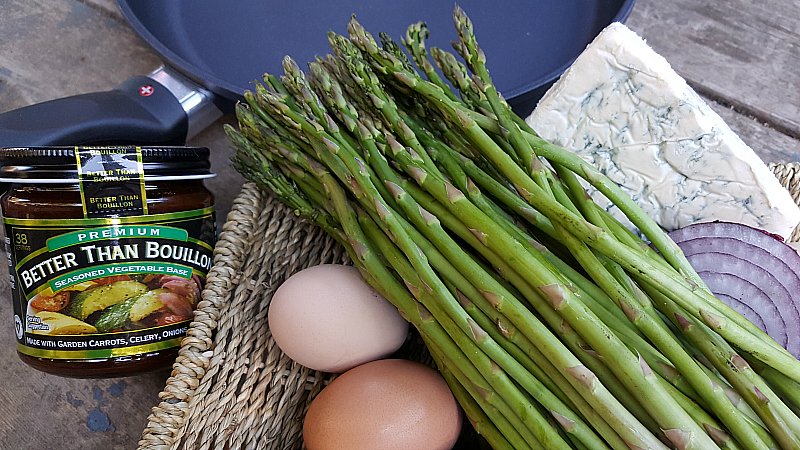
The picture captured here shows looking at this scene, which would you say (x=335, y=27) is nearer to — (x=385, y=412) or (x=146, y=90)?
(x=146, y=90)

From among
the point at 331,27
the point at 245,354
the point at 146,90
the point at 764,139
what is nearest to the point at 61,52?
the point at 146,90

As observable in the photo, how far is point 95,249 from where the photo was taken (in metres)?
0.60

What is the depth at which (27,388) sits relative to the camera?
0.81 m

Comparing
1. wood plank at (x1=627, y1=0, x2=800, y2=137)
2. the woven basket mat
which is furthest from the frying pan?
the woven basket mat

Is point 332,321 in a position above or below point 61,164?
below

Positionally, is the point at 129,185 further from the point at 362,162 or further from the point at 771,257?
the point at 771,257

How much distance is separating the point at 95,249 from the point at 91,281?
0.04 meters

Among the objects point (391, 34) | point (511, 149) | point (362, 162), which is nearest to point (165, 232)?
point (362, 162)

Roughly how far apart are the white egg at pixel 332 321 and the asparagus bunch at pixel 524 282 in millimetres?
37

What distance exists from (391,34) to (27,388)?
31.3 inches

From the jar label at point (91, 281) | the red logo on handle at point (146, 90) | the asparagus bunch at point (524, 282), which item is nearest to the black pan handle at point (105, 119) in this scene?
the red logo on handle at point (146, 90)

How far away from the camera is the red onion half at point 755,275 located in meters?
0.59

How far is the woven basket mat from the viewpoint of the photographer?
24.4 inches

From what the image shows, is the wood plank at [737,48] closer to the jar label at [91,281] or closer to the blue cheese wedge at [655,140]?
the blue cheese wedge at [655,140]
